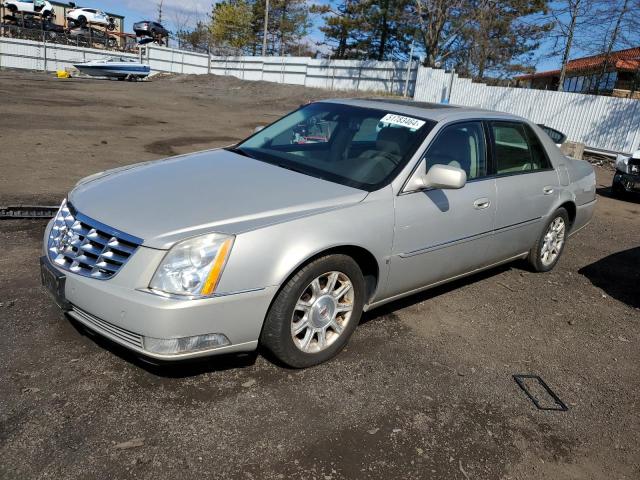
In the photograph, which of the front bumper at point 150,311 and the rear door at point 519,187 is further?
the rear door at point 519,187

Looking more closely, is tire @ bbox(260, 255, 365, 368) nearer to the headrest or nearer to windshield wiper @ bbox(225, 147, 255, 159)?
the headrest

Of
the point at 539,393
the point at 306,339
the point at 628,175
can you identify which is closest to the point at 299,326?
the point at 306,339

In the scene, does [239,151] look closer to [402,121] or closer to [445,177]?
[402,121]

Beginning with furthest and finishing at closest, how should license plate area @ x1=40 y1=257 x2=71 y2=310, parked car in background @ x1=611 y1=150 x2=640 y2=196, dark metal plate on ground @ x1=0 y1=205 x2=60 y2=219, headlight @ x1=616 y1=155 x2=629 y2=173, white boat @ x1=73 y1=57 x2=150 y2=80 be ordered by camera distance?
white boat @ x1=73 y1=57 x2=150 y2=80, headlight @ x1=616 y1=155 x2=629 y2=173, parked car in background @ x1=611 y1=150 x2=640 y2=196, dark metal plate on ground @ x1=0 y1=205 x2=60 y2=219, license plate area @ x1=40 y1=257 x2=71 y2=310

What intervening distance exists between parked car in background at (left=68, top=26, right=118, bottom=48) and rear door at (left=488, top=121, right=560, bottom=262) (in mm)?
50276

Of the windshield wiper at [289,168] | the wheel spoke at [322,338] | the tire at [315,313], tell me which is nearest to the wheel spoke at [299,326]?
the tire at [315,313]

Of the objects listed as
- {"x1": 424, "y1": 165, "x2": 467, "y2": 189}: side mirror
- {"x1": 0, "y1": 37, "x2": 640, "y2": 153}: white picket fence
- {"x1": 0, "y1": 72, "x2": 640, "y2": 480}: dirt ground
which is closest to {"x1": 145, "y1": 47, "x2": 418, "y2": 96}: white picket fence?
{"x1": 0, "y1": 37, "x2": 640, "y2": 153}: white picket fence

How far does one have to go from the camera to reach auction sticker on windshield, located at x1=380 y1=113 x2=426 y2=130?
404 centimetres

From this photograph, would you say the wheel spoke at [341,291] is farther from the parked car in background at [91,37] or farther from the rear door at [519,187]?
the parked car in background at [91,37]

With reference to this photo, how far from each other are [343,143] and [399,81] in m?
28.8

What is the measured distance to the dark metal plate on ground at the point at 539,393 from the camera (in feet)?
10.7

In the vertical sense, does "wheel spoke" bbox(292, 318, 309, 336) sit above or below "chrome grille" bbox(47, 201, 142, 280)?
below

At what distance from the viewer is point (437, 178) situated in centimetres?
363

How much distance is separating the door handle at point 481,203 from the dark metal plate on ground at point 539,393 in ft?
4.30
